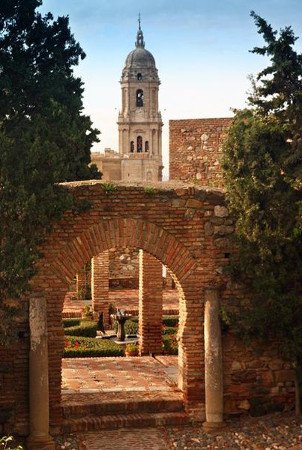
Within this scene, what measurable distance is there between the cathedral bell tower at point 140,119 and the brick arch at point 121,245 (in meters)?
61.1

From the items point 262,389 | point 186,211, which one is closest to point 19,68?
point 186,211

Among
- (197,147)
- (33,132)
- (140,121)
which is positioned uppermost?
(140,121)

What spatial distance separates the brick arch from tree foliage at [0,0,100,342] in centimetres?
55

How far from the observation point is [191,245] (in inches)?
411

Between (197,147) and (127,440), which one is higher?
(197,147)

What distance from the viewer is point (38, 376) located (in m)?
9.84

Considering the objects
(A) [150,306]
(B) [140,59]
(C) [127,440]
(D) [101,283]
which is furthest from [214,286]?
(B) [140,59]

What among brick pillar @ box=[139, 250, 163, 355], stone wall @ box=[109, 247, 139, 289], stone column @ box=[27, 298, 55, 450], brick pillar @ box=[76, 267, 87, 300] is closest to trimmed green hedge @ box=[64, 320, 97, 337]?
brick pillar @ box=[139, 250, 163, 355]

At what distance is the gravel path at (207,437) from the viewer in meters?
9.48

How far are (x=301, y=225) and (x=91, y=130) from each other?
7.84m

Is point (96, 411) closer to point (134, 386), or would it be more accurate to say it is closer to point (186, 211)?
point (134, 386)

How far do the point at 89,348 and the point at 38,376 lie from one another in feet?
19.4

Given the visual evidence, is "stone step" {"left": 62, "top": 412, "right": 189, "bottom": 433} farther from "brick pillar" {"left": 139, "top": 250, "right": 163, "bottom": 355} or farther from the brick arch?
"brick pillar" {"left": 139, "top": 250, "right": 163, "bottom": 355}

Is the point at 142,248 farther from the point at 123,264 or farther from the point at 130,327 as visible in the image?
the point at 123,264
